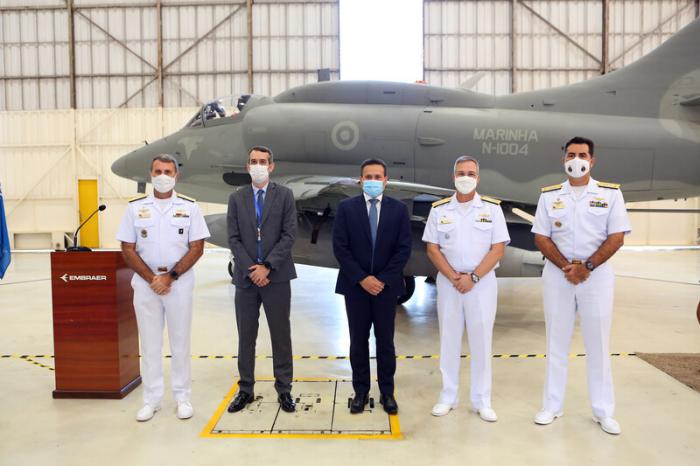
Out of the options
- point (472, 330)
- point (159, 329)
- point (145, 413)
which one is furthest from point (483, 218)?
point (145, 413)

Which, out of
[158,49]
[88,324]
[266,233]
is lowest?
[88,324]

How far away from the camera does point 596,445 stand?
372 centimetres

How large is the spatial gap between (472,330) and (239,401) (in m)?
2.10

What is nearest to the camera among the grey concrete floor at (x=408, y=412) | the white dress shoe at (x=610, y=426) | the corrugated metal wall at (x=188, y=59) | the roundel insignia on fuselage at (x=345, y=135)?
the grey concrete floor at (x=408, y=412)

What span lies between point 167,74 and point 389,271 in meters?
19.1

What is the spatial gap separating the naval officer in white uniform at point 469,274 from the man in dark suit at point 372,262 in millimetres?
360

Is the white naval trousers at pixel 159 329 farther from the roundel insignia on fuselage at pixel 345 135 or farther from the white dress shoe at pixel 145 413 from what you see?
the roundel insignia on fuselage at pixel 345 135

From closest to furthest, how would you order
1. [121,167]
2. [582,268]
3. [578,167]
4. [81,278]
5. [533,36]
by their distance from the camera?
[582,268], [578,167], [81,278], [121,167], [533,36]

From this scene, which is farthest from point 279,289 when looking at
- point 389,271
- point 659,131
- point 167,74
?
point 167,74

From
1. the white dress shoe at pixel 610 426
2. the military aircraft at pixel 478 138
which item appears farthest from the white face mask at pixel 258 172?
the white dress shoe at pixel 610 426

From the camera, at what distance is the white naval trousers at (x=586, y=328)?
12.9 ft

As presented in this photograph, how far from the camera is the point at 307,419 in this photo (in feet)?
13.6

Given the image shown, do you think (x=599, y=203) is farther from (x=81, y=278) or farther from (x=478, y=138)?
(x=81, y=278)

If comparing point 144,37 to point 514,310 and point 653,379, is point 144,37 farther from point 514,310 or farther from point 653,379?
point 653,379
